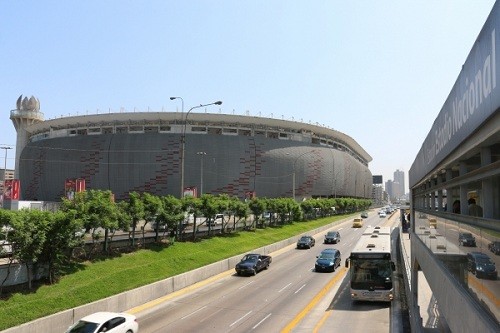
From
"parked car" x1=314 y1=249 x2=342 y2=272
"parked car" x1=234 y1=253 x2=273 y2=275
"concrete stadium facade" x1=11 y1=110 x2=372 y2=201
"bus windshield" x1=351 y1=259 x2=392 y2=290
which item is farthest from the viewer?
"concrete stadium facade" x1=11 y1=110 x2=372 y2=201

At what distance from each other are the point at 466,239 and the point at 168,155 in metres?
102

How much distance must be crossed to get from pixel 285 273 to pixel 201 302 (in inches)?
441

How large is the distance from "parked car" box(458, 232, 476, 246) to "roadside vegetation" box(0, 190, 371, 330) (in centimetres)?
1804

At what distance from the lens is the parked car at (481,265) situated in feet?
15.8

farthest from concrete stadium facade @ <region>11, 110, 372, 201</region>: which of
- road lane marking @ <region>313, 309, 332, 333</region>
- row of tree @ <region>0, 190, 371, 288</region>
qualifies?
road lane marking @ <region>313, 309, 332, 333</region>

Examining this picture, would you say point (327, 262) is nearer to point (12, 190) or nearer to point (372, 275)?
point (372, 275)

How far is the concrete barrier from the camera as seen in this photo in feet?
58.8

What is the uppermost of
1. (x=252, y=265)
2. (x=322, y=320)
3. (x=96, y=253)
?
(x=96, y=253)

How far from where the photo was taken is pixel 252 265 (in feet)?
108

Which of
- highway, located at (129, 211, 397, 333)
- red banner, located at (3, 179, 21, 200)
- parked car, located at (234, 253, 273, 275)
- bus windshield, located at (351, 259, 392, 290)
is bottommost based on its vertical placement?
highway, located at (129, 211, 397, 333)

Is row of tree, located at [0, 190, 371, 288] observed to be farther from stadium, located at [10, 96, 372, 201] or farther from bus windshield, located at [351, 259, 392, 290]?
stadium, located at [10, 96, 372, 201]

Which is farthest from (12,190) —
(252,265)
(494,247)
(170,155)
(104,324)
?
(170,155)

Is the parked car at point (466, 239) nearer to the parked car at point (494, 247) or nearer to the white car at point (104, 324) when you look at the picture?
the parked car at point (494, 247)

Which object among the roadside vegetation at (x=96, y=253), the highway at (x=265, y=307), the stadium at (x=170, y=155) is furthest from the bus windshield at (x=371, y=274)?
the stadium at (x=170, y=155)
